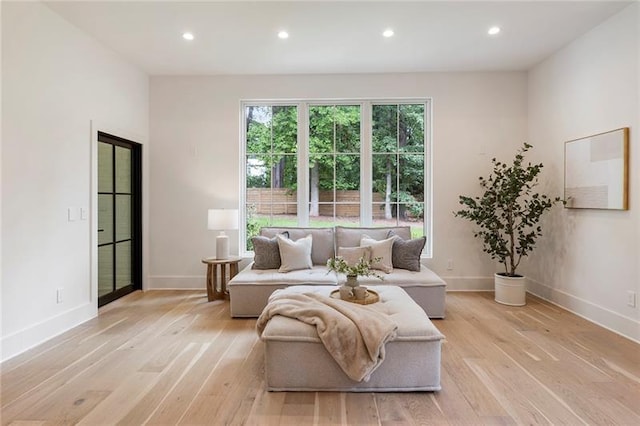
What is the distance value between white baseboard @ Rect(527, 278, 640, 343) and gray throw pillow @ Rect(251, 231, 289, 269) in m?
3.28

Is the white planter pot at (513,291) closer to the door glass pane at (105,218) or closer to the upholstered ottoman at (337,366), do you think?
the upholstered ottoman at (337,366)

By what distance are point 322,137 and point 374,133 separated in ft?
2.41

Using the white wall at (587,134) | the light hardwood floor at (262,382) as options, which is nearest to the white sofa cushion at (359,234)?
the light hardwood floor at (262,382)

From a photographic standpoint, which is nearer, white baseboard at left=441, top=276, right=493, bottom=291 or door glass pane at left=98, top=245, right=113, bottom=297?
door glass pane at left=98, top=245, right=113, bottom=297

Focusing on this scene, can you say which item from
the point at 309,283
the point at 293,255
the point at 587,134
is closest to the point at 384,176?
the point at 293,255

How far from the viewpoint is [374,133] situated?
464cm

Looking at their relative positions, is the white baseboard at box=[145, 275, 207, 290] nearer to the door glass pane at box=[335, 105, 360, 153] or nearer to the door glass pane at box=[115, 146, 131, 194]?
the door glass pane at box=[115, 146, 131, 194]

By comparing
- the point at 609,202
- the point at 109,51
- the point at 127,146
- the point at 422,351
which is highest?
the point at 109,51

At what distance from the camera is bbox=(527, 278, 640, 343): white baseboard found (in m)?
2.93

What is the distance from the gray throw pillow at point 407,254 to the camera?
153 inches

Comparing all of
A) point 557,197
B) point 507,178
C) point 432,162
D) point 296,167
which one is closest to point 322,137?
point 296,167

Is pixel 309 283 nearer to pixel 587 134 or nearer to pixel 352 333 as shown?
pixel 352 333

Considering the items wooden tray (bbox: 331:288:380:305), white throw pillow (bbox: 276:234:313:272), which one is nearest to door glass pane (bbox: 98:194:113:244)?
white throw pillow (bbox: 276:234:313:272)

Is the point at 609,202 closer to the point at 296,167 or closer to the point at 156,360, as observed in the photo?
the point at 296,167
